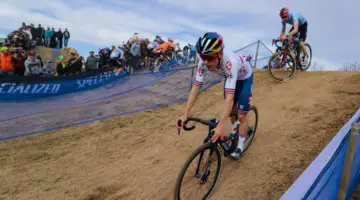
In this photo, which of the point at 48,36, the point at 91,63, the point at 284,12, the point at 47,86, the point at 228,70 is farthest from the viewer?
the point at 48,36

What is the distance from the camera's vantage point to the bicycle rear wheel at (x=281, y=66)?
8.45 metres

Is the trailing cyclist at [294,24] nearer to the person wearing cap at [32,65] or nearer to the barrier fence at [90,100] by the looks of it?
the barrier fence at [90,100]

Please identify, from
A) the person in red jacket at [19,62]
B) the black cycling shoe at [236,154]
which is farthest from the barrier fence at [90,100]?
the black cycling shoe at [236,154]

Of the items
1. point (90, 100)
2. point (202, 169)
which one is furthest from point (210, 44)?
point (90, 100)

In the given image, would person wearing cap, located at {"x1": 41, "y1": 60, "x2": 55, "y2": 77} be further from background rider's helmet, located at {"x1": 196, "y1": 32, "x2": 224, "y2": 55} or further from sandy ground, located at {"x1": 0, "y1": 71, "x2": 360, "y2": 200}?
background rider's helmet, located at {"x1": 196, "y1": 32, "x2": 224, "y2": 55}

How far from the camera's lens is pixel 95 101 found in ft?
26.9

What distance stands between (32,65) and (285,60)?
929 centimetres

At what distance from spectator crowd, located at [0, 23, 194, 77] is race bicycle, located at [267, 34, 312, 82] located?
7405 millimetres

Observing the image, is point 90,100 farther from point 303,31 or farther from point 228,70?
point 303,31

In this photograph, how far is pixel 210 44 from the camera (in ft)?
10.4

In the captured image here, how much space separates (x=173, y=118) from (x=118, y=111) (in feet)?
5.91

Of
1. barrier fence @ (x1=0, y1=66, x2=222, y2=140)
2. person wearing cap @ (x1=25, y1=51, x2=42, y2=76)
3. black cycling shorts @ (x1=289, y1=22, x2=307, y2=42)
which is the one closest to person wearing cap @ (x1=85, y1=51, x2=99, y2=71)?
person wearing cap @ (x1=25, y1=51, x2=42, y2=76)

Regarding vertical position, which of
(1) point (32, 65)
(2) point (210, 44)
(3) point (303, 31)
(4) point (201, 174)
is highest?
(3) point (303, 31)

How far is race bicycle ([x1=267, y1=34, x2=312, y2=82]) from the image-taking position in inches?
328
